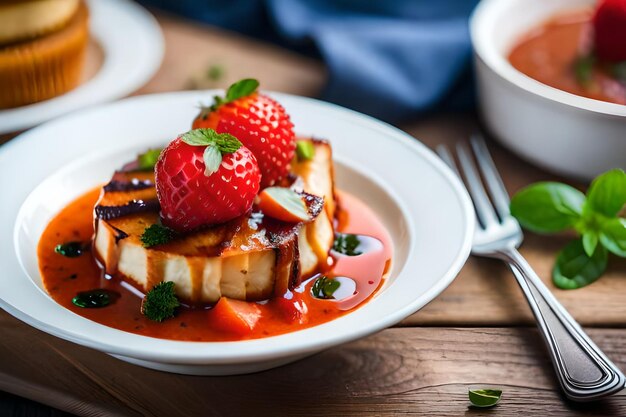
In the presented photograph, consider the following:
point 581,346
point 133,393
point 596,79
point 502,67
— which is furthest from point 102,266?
point 596,79

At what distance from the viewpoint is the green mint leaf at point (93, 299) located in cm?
209

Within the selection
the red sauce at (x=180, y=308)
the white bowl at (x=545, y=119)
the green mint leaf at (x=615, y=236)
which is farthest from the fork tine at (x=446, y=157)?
the green mint leaf at (x=615, y=236)

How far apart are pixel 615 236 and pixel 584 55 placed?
123cm

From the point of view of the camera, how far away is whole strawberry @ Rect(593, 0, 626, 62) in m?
3.27

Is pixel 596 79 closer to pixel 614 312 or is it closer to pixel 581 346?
pixel 614 312

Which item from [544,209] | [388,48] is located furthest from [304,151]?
[388,48]

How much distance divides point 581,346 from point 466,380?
306 millimetres

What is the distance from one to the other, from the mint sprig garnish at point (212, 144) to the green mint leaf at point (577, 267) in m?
1.10

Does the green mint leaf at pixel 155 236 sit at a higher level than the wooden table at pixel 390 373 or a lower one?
higher

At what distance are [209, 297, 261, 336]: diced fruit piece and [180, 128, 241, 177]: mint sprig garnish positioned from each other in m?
0.34

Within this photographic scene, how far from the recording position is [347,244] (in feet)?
7.90

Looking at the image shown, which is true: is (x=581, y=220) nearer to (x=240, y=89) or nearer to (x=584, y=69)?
(x=584, y=69)

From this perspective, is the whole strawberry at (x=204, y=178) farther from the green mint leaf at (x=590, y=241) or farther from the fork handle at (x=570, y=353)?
the green mint leaf at (x=590, y=241)

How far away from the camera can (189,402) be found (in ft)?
6.45
